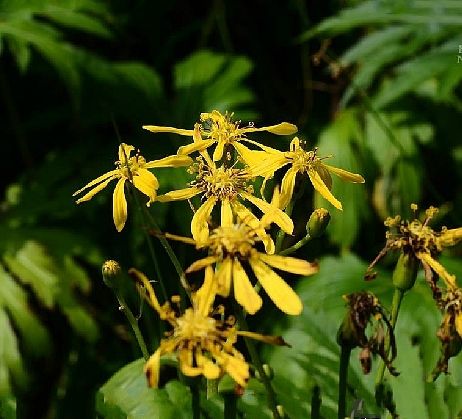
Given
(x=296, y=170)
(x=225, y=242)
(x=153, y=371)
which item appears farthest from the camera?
(x=296, y=170)

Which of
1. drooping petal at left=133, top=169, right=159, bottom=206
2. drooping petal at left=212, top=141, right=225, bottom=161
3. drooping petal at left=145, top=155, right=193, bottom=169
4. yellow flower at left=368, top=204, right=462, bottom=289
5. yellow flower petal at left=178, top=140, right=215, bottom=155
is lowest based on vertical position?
yellow flower at left=368, top=204, right=462, bottom=289

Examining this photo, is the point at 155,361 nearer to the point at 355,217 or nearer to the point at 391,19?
the point at 391,19

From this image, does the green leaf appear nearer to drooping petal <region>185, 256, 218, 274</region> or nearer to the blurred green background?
drooping petal <region>185, 256, 218, 274</region>

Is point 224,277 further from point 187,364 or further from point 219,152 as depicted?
point 219,152

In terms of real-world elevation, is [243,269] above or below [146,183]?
below

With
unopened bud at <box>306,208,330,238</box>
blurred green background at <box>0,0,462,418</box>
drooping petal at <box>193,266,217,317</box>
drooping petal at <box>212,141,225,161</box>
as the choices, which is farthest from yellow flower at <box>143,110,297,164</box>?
blurred green background at <box>0,0,462,418</box>

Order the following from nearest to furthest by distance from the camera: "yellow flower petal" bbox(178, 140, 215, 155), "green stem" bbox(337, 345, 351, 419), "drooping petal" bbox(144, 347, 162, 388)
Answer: "drooping petal" bbox(144, 347, 162, 388)
"green stem" bbox(337, 345, 351, 419)
"yellow flower petal" bbox(178, 140, 215, 155)

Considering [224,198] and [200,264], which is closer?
[200,264]

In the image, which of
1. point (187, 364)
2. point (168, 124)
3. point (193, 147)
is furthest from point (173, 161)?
point (168, 124)
